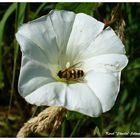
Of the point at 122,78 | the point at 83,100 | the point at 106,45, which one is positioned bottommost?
the point at 122,78

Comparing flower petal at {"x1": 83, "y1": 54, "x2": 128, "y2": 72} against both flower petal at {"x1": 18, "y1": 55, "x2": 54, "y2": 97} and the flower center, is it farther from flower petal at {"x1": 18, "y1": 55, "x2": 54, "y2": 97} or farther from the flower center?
flower petal at {"x1": 18, "y1": 55, "x2": 54, "y2": 97}

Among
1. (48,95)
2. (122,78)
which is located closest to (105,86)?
(48,95)

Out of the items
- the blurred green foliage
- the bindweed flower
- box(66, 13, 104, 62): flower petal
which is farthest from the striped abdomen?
the blurred green foliage

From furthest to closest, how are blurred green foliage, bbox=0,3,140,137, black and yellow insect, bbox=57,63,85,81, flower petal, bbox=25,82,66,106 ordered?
blurred green foliage, bbox=0,3,140,137 < black and yellow insect, bbox=57,63,85,81 < flower petal, bbox=25,82,66,106

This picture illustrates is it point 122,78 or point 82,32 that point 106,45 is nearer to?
point 82,32

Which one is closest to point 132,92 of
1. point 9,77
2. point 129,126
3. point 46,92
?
point 129,126

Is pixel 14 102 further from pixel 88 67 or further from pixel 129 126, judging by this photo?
pixel 88 67
